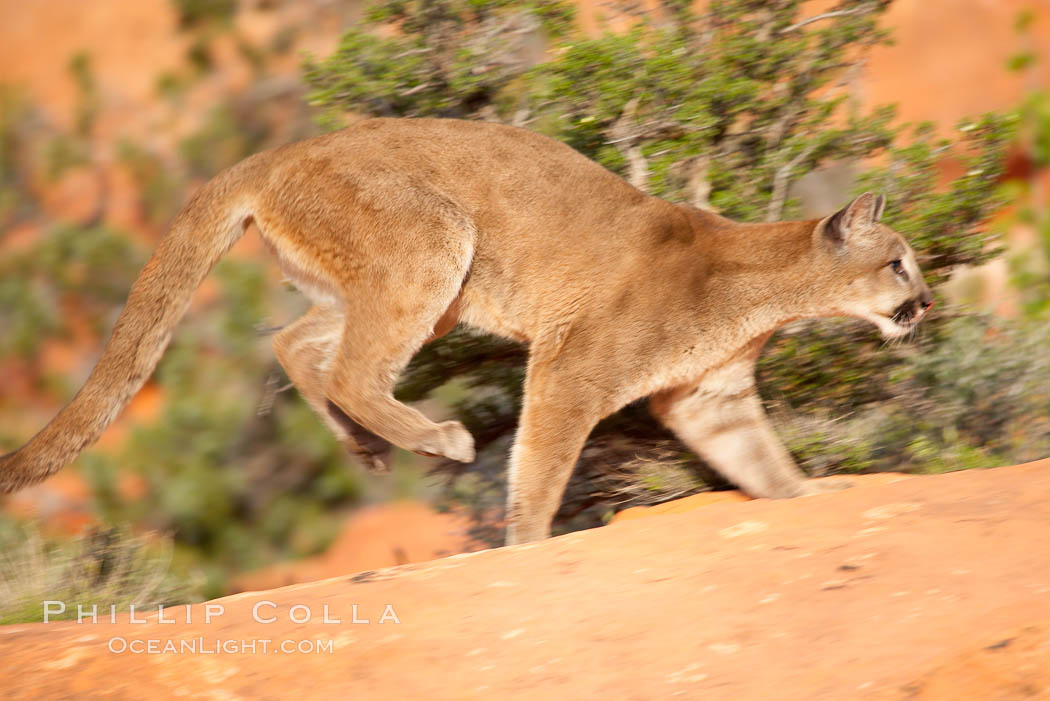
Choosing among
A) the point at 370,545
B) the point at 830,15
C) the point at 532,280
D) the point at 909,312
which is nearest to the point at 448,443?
the point at 532,280

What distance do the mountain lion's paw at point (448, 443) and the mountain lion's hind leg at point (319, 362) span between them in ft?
1.65

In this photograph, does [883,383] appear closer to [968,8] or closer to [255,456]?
[255,456]

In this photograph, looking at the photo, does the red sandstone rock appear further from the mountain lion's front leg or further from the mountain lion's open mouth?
the mountain lion's open mouth

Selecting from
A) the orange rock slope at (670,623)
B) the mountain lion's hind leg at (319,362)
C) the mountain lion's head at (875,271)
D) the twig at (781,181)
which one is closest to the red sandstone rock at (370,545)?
the mountain lion's hind leg at (319,362)

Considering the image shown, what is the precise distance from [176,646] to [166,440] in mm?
8225

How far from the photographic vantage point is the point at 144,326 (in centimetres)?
447

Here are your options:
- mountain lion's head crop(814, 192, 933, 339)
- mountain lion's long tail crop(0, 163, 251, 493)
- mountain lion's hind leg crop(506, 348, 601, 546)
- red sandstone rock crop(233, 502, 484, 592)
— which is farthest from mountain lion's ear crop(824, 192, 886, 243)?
red sandstone rock crop(233, 502, 484, 592)

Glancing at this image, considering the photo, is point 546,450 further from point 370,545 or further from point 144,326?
point 370,545

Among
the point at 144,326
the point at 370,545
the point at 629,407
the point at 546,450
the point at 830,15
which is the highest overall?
the point at 830,15

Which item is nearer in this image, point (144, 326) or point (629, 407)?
point (144, 326)

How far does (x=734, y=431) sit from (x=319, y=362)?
2020 mm

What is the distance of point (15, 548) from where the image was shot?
21.0 ft

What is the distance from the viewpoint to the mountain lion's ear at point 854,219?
4.70 metres

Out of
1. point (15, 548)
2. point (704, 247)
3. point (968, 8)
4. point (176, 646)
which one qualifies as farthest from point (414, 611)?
point (968, 8)
